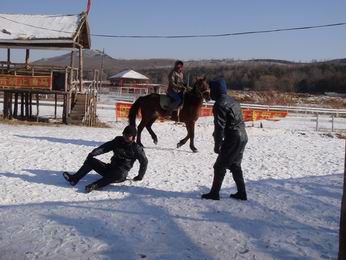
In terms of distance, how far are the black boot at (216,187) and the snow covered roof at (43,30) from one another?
614 inches

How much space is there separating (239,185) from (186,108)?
5.54 meters

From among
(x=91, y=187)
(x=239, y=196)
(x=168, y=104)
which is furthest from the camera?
(x=168, y=104)

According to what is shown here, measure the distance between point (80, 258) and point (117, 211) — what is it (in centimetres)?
174

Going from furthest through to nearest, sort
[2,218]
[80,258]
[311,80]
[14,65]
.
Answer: [311,80], [14,65], [2,218], [80,258]

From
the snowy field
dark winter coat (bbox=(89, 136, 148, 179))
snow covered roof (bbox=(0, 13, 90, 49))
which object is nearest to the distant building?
snow covered roof (bbox=(0, 13, 90, 49))

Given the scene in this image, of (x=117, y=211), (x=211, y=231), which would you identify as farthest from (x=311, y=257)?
(x=117, y=211)

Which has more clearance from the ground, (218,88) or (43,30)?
(43,30)

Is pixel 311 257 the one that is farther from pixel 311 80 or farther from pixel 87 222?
pixel 311 80

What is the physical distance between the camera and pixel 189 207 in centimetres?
670

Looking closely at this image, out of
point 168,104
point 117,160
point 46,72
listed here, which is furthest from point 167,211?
point 46,72

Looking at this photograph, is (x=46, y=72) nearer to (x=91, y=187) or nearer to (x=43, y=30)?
(x=43, y=30)

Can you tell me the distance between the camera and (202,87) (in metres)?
11.9

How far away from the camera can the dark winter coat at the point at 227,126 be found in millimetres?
6621

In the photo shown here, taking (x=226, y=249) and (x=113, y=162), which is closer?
(x=226, y=249)
